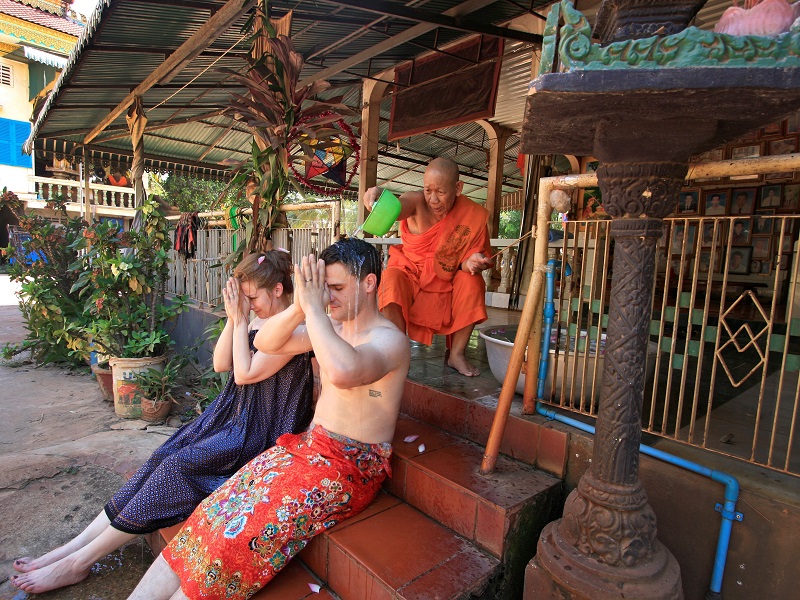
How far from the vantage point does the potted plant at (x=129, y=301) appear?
462 cm

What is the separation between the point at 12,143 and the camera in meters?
15.7

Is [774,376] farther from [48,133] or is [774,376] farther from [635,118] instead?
[48,133]

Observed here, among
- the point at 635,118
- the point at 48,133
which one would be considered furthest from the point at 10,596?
the point at 48,133

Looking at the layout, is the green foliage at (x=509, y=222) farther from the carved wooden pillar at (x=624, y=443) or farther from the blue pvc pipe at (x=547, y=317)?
the carved wooden pillar at (x=624, y=443)

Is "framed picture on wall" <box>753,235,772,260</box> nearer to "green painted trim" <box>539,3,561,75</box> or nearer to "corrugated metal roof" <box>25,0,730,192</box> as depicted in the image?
"corrugated metal roof" <box>25,0,730,192</box>

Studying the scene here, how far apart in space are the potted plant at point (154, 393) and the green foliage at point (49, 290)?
6.10 feet

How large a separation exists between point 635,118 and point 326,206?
9.22ft

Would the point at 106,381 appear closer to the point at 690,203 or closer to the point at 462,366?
the point at 462,366

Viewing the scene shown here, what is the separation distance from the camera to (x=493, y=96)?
505 cm

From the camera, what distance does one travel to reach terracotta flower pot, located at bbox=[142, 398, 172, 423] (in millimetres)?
4461

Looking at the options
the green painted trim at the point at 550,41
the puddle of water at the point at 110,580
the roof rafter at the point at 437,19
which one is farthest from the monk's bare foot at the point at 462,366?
the roof rafter at the point at 437,19

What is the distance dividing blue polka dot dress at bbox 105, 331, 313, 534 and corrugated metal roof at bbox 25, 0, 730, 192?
2154 millimetres

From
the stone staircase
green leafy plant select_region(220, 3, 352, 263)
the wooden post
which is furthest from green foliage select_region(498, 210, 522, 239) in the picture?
the stone staircase

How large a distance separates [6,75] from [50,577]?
1969cm
